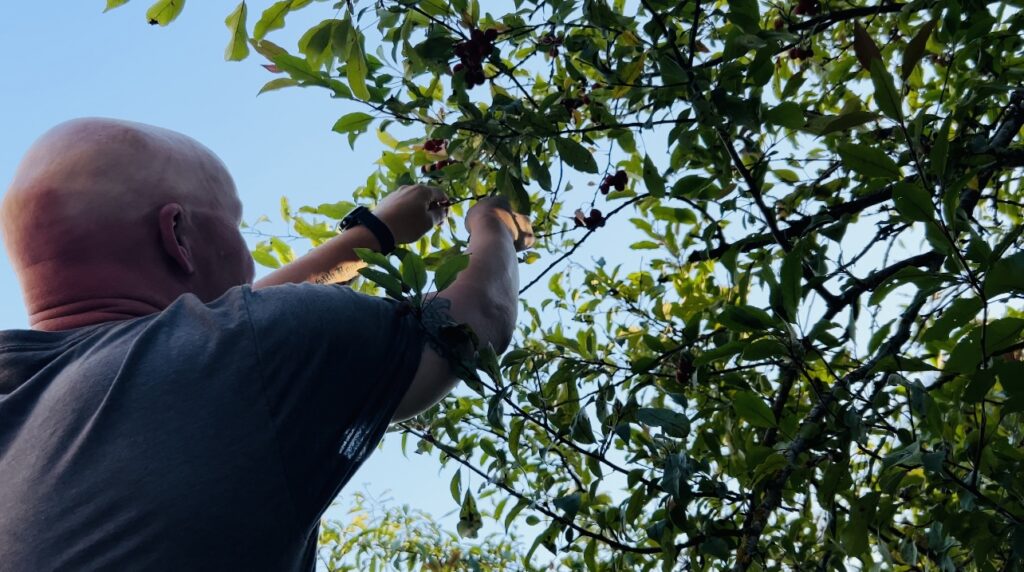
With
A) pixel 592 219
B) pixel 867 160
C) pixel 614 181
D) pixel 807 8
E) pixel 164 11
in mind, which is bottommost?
pixel 867 160

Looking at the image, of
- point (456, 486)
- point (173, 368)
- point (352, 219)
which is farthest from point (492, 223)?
point (456, 486)

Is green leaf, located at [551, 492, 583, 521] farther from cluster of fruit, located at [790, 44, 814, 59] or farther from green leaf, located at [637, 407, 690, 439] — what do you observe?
cluster of fruit, located at [790, 44, 814, 59]

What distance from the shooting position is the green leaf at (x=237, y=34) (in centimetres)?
194

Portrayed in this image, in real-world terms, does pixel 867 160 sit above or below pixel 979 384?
above

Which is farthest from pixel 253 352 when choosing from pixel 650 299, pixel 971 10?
pixel 650 299

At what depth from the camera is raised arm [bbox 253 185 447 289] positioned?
2109 mm

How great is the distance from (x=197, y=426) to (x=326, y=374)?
172 mm

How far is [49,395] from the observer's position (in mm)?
1291

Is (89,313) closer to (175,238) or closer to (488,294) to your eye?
(175,238)

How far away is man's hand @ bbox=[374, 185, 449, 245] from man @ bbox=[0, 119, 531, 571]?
0.50 m

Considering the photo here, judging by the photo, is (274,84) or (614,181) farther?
(614,181)

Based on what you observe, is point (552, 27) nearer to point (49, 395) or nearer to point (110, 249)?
point (110, 249)

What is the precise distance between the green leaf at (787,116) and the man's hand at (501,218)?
53cm

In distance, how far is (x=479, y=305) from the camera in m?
1.53
